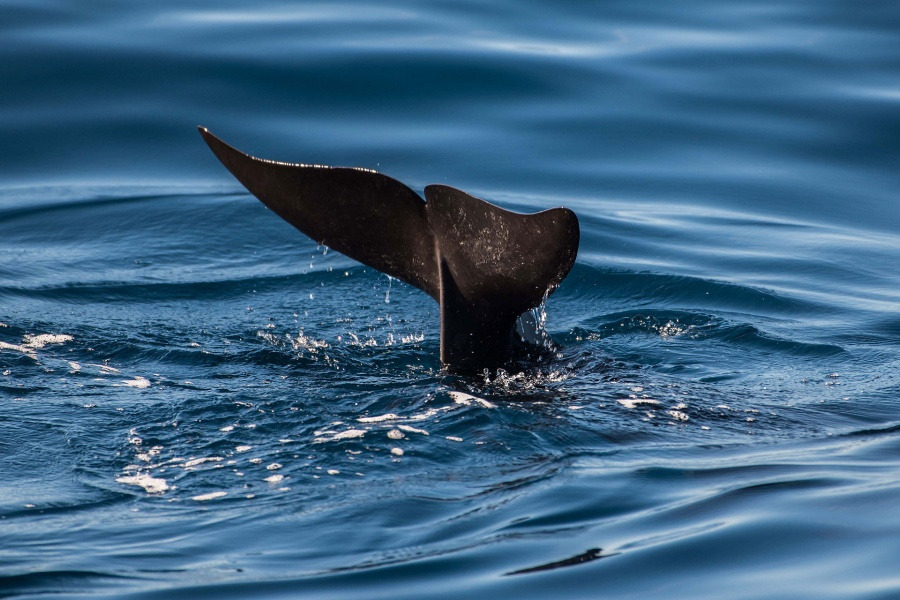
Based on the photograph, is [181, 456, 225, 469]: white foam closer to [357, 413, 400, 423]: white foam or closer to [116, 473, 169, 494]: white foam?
[116, 473, 169, 494]: white foam

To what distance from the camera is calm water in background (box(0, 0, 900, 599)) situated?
3.65m

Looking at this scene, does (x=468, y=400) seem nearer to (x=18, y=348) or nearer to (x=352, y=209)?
(x=352, y=209)

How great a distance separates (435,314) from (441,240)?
1.78m

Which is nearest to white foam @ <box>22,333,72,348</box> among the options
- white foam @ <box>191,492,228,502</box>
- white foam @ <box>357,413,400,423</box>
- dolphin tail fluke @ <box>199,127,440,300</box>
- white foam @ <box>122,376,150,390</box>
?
white foam @ <box>122,376,150,390</box>

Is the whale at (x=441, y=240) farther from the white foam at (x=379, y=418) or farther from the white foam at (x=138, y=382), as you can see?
the white foam at (x=138, y=382)

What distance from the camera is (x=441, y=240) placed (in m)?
4.82

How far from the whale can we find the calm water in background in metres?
0.23

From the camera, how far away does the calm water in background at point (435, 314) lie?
12.0 feet

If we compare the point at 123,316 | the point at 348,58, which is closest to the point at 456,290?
the point at 123,316

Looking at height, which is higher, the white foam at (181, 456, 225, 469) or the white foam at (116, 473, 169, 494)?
the white foam at (181, 456, 225, 469)

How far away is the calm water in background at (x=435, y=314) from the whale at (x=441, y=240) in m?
0.23

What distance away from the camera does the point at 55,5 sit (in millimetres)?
11727

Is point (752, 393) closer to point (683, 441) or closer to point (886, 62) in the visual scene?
point (683, 441)

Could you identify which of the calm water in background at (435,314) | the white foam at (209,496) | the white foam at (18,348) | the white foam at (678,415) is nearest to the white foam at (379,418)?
the calm water in background at (435,314)
